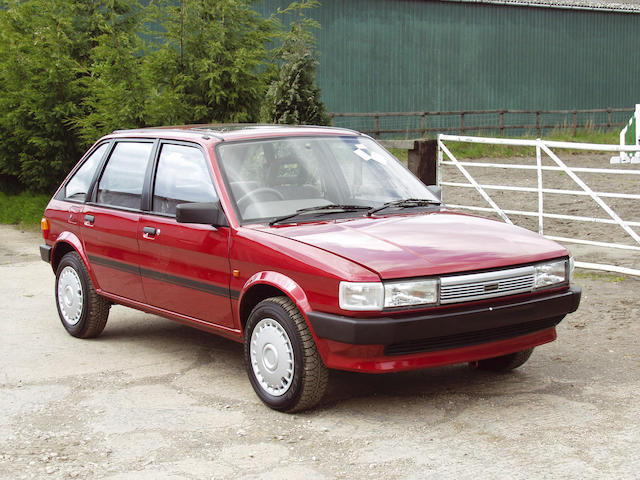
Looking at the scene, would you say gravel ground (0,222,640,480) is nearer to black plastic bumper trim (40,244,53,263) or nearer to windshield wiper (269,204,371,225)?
Answer: black plastic bumper trim (40,244,53,263)

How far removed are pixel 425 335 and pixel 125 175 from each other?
10.1 feet

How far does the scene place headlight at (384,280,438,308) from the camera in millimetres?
4852

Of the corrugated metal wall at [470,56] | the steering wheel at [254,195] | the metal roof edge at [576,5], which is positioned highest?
the metal roof edge at [576,5]

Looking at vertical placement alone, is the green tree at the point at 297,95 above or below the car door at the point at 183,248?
above

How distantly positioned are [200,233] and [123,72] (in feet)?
24.8

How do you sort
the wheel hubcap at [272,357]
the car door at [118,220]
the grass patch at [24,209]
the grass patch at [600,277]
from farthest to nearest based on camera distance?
1. the grass patch at [24,209]
2. the grass patch at [600,277]
3. the car door at [118,220]
4. the wheel hubcap at [272,357]

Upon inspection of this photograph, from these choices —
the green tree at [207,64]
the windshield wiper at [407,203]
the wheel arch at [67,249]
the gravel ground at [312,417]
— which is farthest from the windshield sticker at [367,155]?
the green tree at [207,64]

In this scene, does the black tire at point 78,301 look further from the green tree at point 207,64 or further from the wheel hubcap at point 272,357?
the green tree at point 207,64

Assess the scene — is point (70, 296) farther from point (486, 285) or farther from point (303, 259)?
point (486, 285)

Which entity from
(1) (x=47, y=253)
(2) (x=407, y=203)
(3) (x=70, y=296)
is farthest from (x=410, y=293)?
(1) (x=47, y=253)

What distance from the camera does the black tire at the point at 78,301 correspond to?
23.7 ft

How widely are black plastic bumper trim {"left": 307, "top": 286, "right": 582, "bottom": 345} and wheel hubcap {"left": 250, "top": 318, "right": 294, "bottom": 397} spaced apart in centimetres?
34

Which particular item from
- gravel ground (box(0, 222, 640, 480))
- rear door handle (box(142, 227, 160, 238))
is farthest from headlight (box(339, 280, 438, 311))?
rear door handle (box(142, 227, 160, 238))

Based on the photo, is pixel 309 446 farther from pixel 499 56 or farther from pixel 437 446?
pixel 499 56
